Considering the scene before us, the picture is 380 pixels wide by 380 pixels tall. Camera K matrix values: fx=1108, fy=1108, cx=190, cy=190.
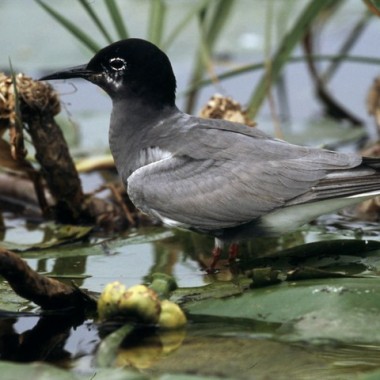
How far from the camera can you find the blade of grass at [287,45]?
698 cm

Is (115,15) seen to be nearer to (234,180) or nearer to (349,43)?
(234,180)

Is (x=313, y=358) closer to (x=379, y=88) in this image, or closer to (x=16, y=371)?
(x=16, y=371)

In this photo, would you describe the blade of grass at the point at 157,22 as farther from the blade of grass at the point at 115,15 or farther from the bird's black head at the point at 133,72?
the bird's black head at the point at 133,72

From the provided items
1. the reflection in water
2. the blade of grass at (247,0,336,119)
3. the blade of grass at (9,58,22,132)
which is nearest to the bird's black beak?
the blade of grass at (9,58,22,132)

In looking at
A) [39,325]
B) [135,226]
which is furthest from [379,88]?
[39,325]

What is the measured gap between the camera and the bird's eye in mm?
5867

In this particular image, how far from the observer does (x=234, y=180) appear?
5.29 m

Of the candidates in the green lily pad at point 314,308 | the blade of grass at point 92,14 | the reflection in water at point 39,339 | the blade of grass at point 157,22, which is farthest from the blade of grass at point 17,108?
the blade of grass at point 157,22

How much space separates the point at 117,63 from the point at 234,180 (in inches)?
41.3

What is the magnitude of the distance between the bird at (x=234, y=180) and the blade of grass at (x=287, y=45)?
64.0 inches

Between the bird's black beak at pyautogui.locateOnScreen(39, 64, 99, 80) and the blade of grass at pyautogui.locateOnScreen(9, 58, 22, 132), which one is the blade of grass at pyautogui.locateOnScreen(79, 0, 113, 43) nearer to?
the bird's black beak at pyautogui.locateOnScreen(39, 64, 99, 80)

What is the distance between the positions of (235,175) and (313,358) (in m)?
1.44

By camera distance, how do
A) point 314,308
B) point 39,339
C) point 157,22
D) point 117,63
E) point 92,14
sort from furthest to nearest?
point 157,22 < point 92,14 < point 117,63 < point 39,339 < point 314,308

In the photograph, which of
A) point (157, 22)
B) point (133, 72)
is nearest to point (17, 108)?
point (133, 72)
